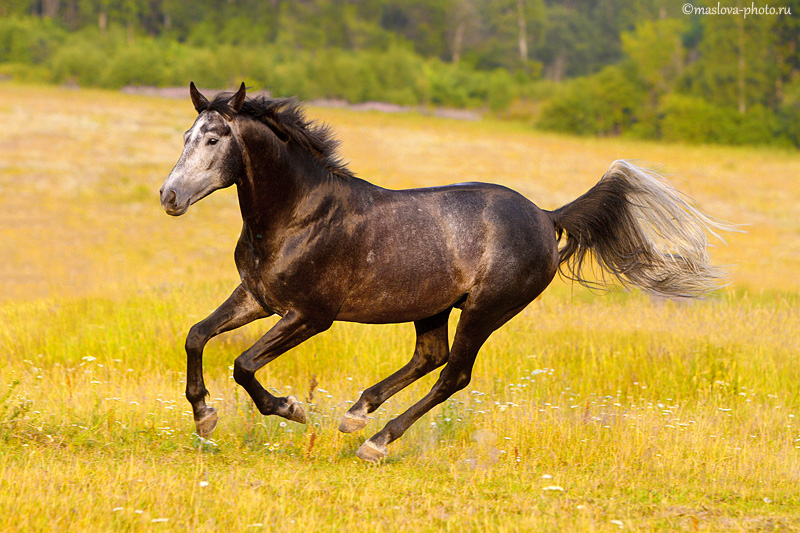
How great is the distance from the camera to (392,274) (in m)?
5.36

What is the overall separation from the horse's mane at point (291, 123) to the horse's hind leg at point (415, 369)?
50.1 inches

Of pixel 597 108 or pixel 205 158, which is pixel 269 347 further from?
pixel 597 108

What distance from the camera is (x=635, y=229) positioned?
630cm

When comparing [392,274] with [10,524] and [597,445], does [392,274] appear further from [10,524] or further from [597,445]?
[10,524]

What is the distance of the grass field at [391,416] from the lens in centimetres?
465

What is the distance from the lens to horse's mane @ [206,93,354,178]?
494cm

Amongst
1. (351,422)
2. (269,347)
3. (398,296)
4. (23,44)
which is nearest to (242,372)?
(269,347)

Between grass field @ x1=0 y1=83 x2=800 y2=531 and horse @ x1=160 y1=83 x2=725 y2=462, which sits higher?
horse @ x1=160 y1=83 x2=725 y2=462

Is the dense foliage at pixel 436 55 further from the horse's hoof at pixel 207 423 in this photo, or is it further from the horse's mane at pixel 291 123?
the horse's hoof at pixel 207 423

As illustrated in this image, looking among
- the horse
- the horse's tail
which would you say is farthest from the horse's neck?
the horse's tail

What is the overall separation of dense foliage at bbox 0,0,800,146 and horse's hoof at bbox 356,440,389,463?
2948 centimetres

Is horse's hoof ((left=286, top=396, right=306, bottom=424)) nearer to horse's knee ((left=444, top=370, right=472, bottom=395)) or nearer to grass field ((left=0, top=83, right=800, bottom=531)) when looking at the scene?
grass field ((left=0, top=83, right=800, bottom=531))

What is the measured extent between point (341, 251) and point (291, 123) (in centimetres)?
86

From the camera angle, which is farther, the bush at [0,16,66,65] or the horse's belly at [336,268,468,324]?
the bush at [0,16,66,65]
